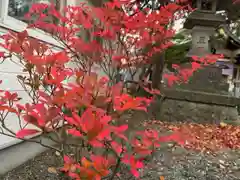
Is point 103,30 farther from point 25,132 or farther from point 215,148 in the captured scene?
point 215,148

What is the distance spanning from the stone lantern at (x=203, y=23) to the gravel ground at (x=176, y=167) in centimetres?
306

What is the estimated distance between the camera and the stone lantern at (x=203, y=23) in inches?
223

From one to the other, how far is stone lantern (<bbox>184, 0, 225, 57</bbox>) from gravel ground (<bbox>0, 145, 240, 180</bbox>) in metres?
3.06

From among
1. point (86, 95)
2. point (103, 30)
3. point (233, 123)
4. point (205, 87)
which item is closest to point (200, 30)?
point (205, 87)

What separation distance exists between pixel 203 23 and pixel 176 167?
12.8 ft

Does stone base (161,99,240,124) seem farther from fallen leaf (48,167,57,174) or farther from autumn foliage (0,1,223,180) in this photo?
autumn foliage (0,1,223,180)

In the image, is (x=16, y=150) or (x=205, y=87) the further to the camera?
(x=205, y=87)

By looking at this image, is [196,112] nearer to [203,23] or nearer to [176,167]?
[203,23]

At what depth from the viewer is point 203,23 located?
18.9ft

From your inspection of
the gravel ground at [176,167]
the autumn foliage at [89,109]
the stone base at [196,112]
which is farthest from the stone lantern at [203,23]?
the autumn foliage at [89,109]

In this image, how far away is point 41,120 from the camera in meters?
1.00

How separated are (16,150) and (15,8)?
150 cm

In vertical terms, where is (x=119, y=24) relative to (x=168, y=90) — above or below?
above

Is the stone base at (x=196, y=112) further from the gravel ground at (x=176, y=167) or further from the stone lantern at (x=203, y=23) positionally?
the gravel ground at (x=176, y=167)
